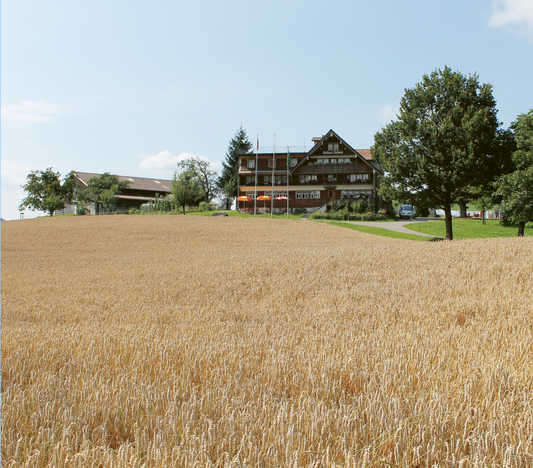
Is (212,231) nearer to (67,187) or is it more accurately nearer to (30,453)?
(30,453)

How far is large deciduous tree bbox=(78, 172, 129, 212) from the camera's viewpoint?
80.1 metres

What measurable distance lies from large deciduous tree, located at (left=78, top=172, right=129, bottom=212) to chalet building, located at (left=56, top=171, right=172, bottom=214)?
3.94m

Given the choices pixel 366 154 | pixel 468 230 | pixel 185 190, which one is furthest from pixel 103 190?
pixel 468 230

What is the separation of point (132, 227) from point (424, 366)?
151ft

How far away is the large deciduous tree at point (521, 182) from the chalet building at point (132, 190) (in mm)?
70670

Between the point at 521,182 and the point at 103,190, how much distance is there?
71715 mm

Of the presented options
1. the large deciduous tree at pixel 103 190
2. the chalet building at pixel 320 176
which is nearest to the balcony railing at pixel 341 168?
the chalet building at pixel 320 176

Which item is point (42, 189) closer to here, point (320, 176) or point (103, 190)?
point (103, 190)

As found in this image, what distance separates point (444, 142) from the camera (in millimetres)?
34969

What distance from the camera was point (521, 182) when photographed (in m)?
30.3

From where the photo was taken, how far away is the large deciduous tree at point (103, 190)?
3155 inches

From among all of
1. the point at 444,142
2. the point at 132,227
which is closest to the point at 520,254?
the point at 444,142

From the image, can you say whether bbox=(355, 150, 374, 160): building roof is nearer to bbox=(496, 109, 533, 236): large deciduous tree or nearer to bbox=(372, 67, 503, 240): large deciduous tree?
bbox=(372, 67, 503, 240): large deciduous tree

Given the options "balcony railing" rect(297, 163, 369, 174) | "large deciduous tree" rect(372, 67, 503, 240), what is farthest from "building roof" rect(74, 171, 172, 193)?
"large deciduous tree" rect(372, 67, 503, 240)
